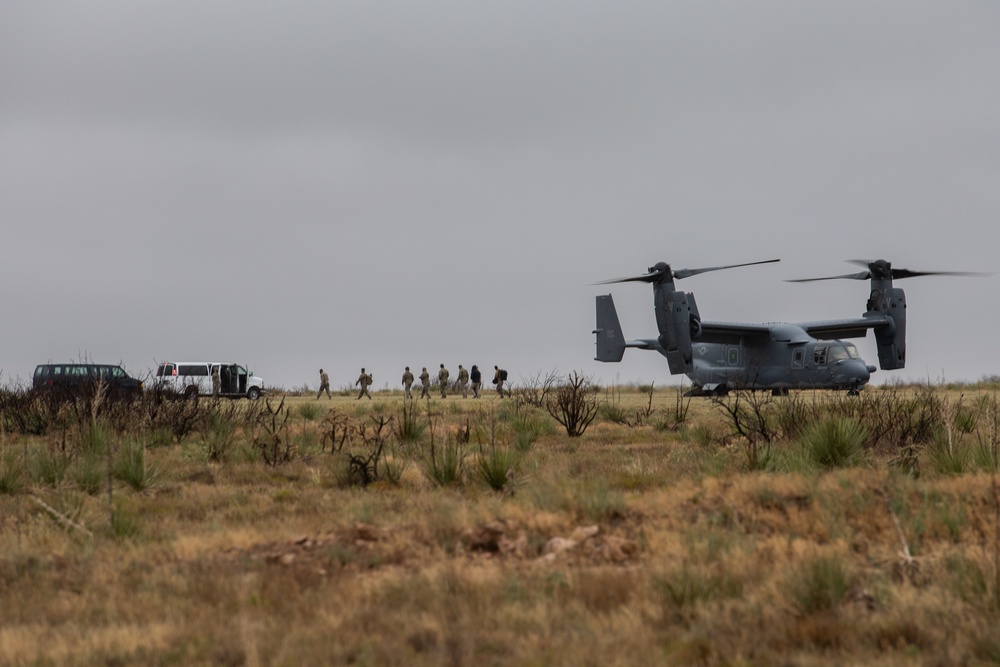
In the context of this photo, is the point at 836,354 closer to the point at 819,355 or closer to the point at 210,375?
the point at 819,355

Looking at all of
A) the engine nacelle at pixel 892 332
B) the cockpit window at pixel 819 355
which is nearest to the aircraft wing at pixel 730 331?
the cockpit window at pixel 819 355

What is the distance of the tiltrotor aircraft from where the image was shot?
3322 centimetres

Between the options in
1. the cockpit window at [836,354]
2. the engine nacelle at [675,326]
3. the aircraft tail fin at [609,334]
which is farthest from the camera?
the aircraft tail fin at [609,334]

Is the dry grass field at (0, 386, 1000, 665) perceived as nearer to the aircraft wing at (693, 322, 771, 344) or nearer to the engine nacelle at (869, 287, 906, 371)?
the aircraft wing at (693, 322, 771, 344)

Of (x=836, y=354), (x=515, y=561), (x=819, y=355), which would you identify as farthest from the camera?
(x=819, y=355)

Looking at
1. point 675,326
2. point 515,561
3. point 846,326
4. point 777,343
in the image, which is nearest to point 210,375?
point 675,326

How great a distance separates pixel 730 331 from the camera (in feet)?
116

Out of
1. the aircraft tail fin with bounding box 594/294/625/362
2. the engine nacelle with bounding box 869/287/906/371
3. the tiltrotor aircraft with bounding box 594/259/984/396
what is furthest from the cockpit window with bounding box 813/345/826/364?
the aircraft tail fin with bounding box 594/294/625/362

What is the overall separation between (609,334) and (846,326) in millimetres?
9837

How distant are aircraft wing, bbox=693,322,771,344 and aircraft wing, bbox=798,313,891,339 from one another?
8.22ft

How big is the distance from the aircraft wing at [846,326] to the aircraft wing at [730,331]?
2506 millimetres

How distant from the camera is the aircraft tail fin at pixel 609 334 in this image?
40.9 m

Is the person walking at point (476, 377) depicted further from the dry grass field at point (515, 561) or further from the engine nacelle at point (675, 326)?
the dry grass field at point (515, 561)

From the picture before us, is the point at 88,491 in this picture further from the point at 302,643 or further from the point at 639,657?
the point at 639,657
